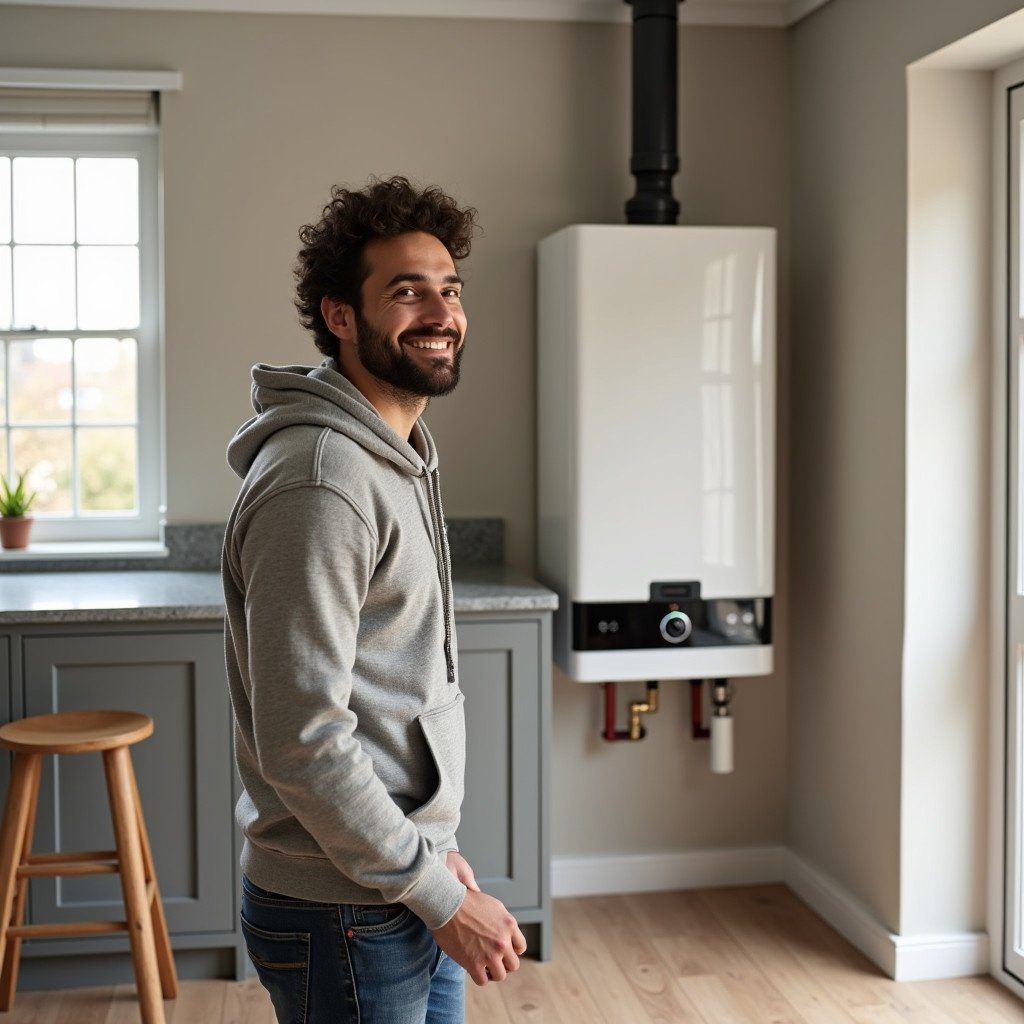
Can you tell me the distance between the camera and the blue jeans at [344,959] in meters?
1.45

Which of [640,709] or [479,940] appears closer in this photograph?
[479,940]

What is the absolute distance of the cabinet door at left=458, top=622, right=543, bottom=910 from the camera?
3.26 meters

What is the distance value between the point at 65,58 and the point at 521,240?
1.37 metres

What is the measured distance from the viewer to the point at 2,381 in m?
3.85

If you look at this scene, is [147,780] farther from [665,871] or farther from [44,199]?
[44,199]

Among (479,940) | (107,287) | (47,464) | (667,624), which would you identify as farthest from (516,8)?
(479,940)

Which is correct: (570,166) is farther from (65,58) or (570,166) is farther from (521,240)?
(65,58)

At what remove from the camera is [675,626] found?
3.44 metres

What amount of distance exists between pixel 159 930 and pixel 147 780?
364mm

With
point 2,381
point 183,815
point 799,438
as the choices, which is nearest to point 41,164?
point 2,381

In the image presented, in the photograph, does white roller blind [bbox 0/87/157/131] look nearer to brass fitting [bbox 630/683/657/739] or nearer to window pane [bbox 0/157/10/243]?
window pane [bbox 0/157/10/243]

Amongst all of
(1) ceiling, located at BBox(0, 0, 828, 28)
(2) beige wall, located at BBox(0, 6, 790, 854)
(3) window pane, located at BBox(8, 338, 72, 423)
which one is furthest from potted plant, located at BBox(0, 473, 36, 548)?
(1) ceiling, located at BBox(0, 0, 828, 28)

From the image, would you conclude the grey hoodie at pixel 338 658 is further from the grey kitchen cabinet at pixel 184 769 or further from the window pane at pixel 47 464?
the window pane at pixel 47 464

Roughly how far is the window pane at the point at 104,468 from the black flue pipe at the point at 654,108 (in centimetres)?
168
